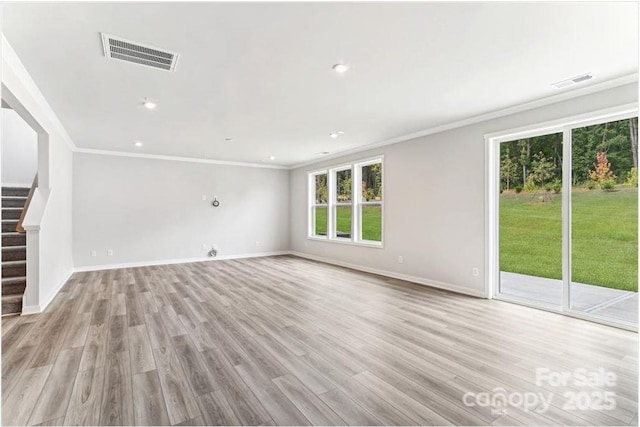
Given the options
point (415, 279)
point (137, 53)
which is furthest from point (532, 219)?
point (137, 53)

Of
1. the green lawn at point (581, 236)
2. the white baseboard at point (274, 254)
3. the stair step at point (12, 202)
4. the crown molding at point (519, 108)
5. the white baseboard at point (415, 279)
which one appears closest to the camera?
the crown molding at point (519, 108)

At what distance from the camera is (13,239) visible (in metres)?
4.52

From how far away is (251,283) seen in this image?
205 inches

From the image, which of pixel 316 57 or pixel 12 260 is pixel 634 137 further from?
pixel 12 260

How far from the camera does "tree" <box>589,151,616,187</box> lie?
3.43 m

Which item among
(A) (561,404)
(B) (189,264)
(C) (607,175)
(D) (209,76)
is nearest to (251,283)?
(B) (189,264)

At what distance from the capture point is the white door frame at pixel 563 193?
333cm

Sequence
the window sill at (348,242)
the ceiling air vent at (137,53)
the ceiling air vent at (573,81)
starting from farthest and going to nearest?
the window sill at (348,242)
the ceiling air vent at (573,81)
the ceiling air vent at (137,53)

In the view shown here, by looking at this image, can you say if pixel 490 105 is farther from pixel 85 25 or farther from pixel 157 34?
pixel 85 25

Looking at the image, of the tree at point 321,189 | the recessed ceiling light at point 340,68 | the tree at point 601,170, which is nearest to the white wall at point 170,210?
the tree at point 321,189

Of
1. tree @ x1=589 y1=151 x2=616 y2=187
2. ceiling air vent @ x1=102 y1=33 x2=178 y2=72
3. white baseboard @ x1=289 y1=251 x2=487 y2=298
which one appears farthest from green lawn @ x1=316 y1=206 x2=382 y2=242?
ceiling air vent @ x1=102 y1=33 x2=178 y2=72

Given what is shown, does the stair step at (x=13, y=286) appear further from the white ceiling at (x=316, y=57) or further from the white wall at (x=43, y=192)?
the white ceiling at (x=316, y=57)

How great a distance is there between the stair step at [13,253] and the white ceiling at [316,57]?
194 centimetres

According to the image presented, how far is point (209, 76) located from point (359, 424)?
3183mm
